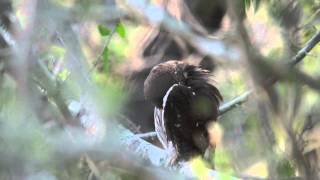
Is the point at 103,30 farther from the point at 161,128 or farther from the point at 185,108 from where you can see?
the point at 185,108

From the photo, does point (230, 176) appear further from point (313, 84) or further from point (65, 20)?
point (313, 84)

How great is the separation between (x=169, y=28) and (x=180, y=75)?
24.2 inches

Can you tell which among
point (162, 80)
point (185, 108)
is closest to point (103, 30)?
point (162, 80)

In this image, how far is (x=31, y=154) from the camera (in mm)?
1067

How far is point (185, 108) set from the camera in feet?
6.94

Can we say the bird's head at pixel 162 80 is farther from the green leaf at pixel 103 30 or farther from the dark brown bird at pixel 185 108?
the green leaf at pixel 103 30

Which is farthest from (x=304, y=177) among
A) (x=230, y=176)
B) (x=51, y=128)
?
(x=230, y=176)

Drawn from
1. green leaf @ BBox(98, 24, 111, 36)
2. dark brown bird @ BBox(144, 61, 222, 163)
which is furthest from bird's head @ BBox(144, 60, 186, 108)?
green leaf @ BBox(98, 24, 111, 36)

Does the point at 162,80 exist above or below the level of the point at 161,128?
above

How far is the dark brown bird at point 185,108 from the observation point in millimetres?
2131

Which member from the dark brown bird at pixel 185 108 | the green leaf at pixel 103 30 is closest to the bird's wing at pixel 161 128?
the dark brown bird at pixel 185 108

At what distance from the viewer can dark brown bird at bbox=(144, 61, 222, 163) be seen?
83.9 inches

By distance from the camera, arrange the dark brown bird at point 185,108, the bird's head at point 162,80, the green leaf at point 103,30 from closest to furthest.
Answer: the dark brown bird at point 185,108
the bird's head at point 162,80
the green leaf at point 103,30

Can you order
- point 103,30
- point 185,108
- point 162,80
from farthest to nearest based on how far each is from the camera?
1. point 103,30
2. point 162,80
3. point 185,108
